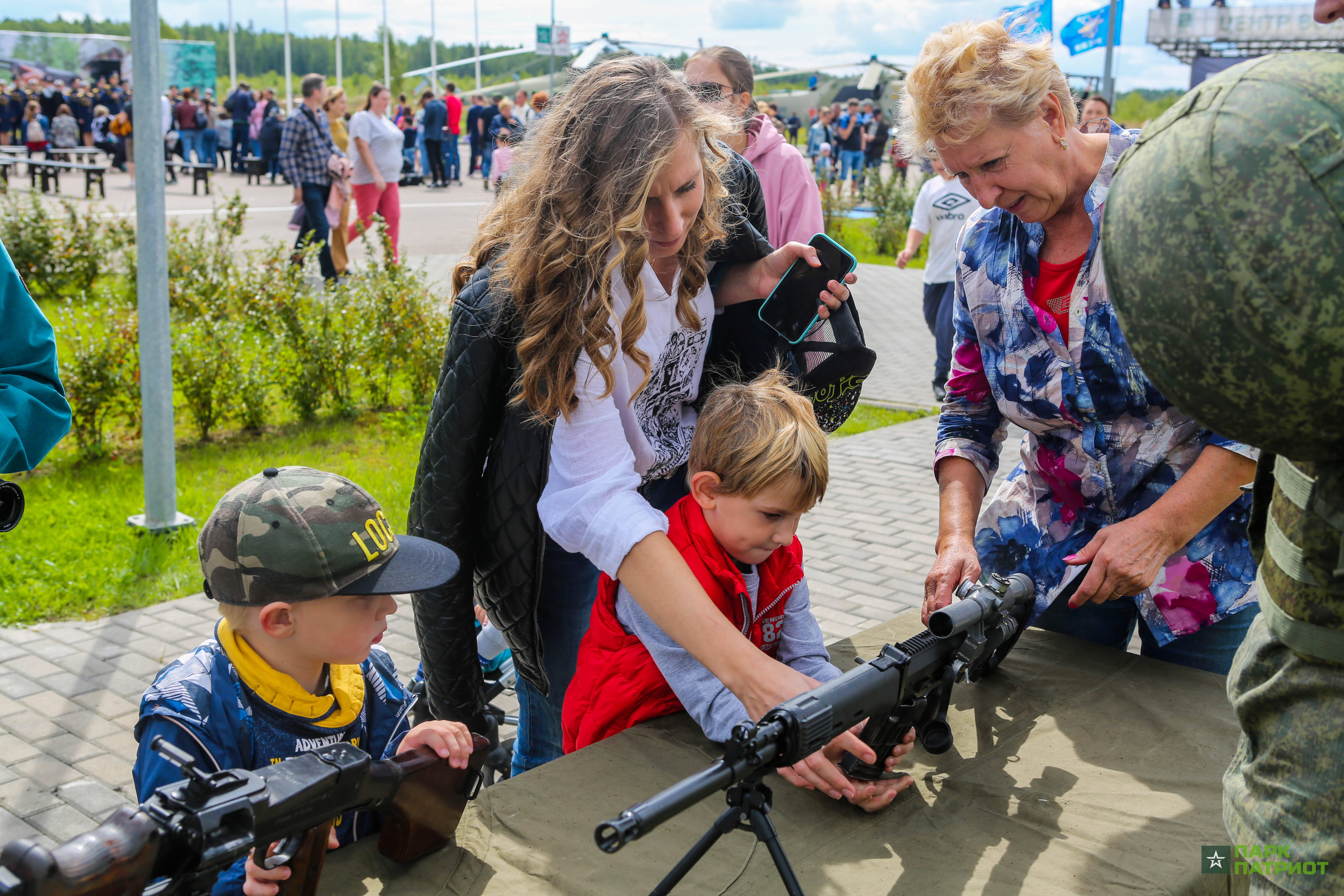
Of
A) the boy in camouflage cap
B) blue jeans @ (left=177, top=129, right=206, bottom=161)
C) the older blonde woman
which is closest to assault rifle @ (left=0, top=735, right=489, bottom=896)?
the boy in camouflage cap

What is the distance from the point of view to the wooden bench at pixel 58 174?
17625mm

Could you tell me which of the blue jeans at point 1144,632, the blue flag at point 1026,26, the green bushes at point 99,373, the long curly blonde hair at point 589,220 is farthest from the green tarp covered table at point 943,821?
the green bushes at point 99,373

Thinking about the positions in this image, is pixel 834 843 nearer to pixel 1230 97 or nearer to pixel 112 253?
pixel 1230 97

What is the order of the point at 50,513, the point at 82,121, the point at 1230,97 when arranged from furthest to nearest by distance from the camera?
1. the point at 82,121
2. the point at 50,513
3. the point at 1230,97

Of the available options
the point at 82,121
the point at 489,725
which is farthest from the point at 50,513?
the point at 82,121

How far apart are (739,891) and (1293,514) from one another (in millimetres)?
965

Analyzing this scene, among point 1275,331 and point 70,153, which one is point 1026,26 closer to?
point 1275,331

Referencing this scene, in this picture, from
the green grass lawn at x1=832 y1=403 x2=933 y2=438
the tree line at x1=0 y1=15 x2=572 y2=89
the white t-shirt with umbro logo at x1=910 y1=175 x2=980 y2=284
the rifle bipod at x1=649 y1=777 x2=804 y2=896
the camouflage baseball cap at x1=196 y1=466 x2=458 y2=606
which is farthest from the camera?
the tree line at x1=0 y1=15 x2=572 y2=89

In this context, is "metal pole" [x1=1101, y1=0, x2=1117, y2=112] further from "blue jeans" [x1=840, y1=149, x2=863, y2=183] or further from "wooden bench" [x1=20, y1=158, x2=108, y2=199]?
"wooden bench" [x1=20, y1=158, x2=108, y2=199]

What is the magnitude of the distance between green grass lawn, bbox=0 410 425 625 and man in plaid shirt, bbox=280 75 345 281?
4720mm

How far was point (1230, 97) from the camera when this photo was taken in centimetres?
101

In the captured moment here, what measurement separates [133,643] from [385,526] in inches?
114

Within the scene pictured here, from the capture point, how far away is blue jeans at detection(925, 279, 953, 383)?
299 inches

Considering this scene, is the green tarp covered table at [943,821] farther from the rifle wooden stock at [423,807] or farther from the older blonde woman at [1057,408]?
the older blonde woman at [1057,408]
